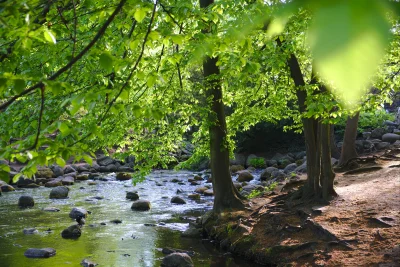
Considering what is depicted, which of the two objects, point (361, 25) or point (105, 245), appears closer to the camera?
point (361, 25)

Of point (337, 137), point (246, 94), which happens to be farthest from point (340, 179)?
point (337, 137)

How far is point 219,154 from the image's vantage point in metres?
12.3

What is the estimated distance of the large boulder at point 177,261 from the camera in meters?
8.97

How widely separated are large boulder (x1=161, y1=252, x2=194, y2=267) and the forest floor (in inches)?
54.7

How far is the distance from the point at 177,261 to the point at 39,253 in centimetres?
328

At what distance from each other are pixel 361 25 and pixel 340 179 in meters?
14.6

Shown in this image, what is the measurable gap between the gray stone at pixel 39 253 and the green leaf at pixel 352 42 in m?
10.4

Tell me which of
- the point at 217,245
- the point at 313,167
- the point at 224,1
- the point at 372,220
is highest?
the point at 224,1

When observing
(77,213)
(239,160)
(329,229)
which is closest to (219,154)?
(329,229)

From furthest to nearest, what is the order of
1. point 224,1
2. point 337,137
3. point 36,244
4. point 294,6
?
point 337,137 < point 36,244 < point 224,1 < point 294,6

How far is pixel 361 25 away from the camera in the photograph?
55cm

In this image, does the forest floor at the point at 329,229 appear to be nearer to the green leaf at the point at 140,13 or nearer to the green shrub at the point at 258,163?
the green leaf at the point at 140,13

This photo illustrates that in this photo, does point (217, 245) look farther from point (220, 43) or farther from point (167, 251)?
point (220, 43)

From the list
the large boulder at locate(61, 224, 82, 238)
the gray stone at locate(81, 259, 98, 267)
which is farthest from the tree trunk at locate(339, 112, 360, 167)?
the gray stone at locate(81, 259, 98, 267)
